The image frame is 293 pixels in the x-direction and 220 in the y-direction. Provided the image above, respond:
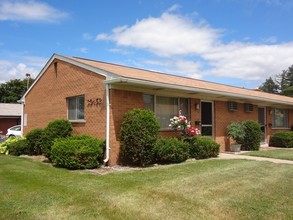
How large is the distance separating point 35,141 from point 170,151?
6.27m

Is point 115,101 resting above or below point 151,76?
below

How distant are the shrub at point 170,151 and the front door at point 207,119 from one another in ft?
11.7

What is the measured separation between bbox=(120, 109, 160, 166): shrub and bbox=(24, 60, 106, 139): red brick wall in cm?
102

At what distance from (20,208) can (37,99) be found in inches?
452

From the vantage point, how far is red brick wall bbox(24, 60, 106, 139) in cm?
1123

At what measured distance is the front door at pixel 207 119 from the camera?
14398 mm

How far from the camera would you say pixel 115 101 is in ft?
34.8

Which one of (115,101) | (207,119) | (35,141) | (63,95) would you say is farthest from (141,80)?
(35,141)

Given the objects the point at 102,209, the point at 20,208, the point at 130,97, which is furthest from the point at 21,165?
the point at 102,209

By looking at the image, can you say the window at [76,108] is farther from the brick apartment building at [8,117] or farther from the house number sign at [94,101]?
the brick apartment building at [8,117]

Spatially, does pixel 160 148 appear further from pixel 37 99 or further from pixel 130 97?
pixel 37 99

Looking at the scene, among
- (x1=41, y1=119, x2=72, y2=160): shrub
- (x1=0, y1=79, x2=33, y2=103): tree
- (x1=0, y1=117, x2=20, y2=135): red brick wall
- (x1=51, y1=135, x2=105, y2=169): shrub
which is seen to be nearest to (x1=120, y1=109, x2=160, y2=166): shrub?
(x1=51, y1=135, x2=105, y2=169): shrub

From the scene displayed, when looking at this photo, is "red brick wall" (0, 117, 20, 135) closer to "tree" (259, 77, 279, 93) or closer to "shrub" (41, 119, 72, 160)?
"shrub" (41, 119, 72, 160)

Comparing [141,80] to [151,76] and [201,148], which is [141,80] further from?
[201,148]
